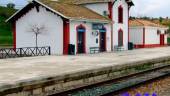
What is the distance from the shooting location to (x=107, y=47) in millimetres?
40531

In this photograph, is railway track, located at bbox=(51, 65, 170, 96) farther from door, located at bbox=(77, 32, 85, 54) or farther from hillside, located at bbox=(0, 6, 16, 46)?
hillside, located at bbox=(0, 6, 16, 46)

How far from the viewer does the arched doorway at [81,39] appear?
117ft

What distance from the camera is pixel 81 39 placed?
119 feet

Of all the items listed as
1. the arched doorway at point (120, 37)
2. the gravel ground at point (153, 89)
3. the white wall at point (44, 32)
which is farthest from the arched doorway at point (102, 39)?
the gravel ground at point (153, 89)

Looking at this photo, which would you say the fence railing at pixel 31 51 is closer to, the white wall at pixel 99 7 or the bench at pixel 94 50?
the bench at pixel 94 50

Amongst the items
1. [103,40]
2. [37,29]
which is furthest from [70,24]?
[103,40]

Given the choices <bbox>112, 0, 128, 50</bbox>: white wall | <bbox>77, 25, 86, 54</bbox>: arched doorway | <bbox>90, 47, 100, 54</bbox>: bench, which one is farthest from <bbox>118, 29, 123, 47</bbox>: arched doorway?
<bbox>77, 25, 86, 54</bbox>: arched doorway

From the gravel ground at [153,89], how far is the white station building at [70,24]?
1693 centimetres

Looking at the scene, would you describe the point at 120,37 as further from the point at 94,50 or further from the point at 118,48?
the point at 94,50

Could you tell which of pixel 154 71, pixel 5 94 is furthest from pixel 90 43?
pixel 5 94

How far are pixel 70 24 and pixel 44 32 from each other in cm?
252

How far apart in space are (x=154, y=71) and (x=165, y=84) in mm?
6292

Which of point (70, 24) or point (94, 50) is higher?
point (70, 24)

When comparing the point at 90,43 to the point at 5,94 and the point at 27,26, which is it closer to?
the point at 27,26
